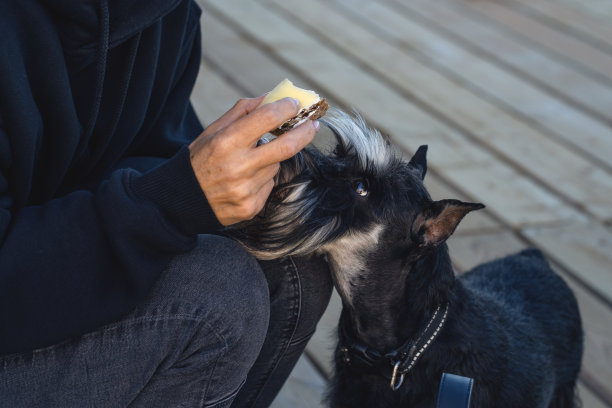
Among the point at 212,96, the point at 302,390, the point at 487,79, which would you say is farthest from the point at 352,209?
the point at 487,79

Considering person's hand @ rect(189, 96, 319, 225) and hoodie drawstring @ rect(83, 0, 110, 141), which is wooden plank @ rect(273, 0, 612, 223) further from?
hoodie drawstring @ rect(83, 0, 110, 141)

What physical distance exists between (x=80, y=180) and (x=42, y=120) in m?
0.25

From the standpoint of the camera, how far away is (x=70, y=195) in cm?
134

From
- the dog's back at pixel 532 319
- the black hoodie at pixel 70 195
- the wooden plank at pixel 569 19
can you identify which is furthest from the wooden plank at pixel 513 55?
the black hoodie at pixel 70 195

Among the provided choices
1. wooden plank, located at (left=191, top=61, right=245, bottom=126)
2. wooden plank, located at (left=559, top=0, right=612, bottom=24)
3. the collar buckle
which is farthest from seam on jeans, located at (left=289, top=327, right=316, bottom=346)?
wooden plank, located at (left=559, top=0, right=612, bottom=24)

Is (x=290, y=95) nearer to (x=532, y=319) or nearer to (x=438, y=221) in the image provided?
(x=438, y=221)

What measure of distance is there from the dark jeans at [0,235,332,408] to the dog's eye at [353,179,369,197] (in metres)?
0.29

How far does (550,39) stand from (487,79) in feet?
2.69

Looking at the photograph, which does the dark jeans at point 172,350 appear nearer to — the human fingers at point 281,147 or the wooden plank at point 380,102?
the human fingers at point 281,147

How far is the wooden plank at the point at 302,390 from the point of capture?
2078 mm

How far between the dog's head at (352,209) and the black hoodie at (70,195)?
0.27 m

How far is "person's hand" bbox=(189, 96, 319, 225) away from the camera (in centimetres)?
127

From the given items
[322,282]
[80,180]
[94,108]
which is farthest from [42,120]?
[322,282]

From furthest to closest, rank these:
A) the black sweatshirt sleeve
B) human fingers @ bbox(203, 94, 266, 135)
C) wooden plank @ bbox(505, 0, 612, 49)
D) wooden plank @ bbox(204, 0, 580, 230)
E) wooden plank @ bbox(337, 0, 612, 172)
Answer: wooden plank @ bbox(505, 0, 612, 49) < wooden plank @ bbox(337, 0, 612, 172) < wooden plank @ bbox(204, 0, 580, 230) < human fingers @ bbox(203, 94, 266, 135) < the black sweatshirt sleeve
